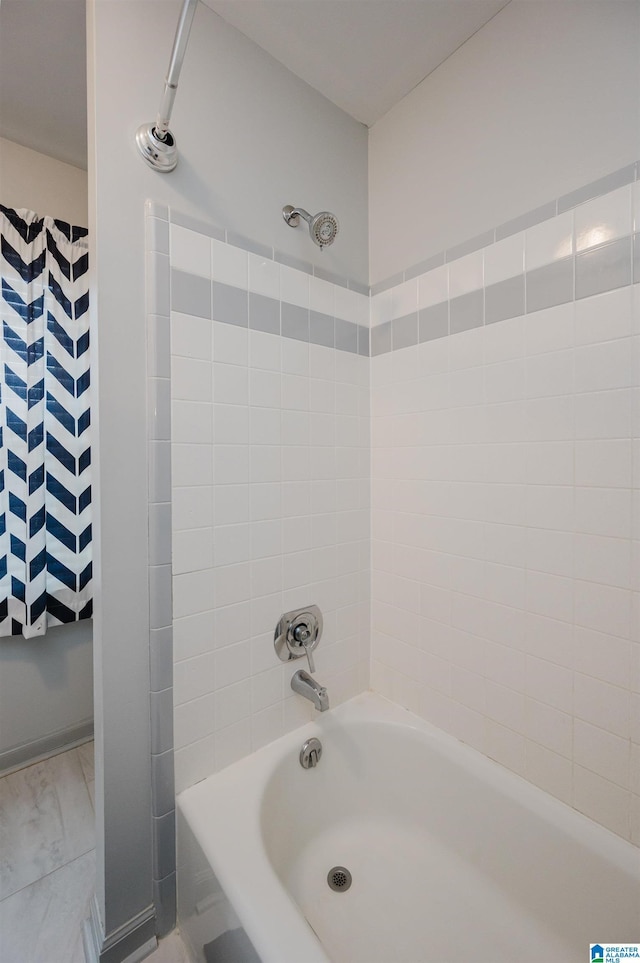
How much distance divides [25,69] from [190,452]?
144 centimetres

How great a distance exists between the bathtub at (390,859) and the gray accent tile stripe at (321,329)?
133cm

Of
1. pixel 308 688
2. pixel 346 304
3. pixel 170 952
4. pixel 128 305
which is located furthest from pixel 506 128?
pixel 170 952

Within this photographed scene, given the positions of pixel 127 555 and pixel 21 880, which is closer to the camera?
pixel 127 555

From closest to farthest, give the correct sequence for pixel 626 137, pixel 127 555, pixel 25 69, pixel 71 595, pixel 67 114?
pixel 626 137 < pixel 127 555 < pixel 25 69 < pixel 67 114 < pixel 71 595

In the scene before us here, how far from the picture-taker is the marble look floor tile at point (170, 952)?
1046 millimetres

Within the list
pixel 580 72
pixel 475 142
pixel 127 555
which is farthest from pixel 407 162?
pixel 127 555

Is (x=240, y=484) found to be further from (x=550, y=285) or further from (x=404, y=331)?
(x=550, y=285)

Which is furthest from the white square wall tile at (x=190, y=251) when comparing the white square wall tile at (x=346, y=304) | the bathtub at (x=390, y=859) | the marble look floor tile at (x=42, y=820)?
the marble look floor tile at (x=42, y=820)

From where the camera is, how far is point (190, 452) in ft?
3.62

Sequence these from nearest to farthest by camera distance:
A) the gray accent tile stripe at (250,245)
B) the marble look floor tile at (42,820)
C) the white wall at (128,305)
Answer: the white wall at (128,305)
the gray accent tile stripe at (250,245)
the marble look floor tile at (42,820)

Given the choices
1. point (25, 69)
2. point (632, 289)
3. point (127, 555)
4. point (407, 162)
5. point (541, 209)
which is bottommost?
point (127, 555)

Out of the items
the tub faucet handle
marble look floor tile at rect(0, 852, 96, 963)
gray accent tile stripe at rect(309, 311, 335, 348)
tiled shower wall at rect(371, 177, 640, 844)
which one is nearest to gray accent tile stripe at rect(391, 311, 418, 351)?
tiled shower wall at rect(371, 177, 640, 844)

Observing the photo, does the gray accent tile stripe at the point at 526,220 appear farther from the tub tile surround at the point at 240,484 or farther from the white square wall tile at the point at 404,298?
the tub tile surround at the point at 240,484

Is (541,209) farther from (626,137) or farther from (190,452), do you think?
(190,452)
